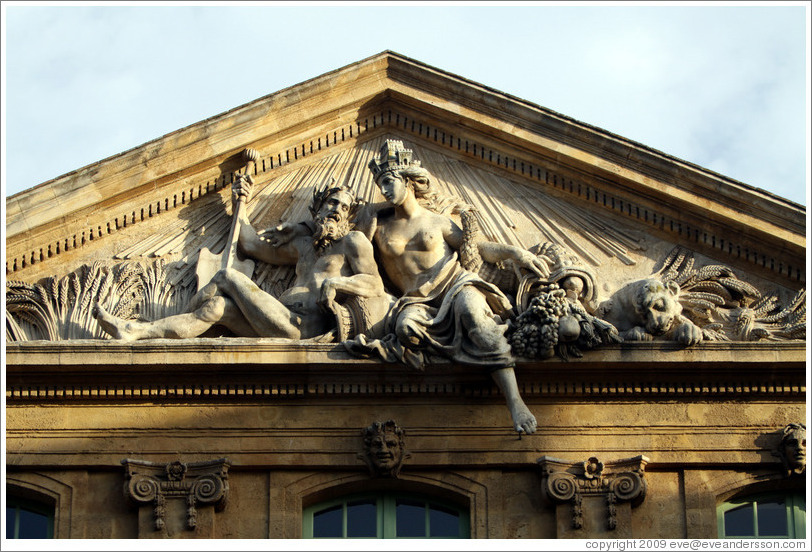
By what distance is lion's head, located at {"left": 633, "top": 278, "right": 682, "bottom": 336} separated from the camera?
1780 cm

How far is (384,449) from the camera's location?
17.3 meters

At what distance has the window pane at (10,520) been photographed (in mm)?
17547

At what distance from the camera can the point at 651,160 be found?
18.7 meters

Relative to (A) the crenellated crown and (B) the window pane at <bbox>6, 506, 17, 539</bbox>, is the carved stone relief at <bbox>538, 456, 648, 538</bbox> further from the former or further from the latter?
(B) the window pane at <bbox>6, 506, 17, 539</bbox>

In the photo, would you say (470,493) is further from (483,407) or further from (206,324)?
(206,324)

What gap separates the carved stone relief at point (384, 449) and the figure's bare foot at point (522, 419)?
39.9 inches

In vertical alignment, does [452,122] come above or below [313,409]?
above

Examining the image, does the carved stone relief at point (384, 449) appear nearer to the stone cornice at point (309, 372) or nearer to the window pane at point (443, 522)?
the stone cornice at point (309, 372)

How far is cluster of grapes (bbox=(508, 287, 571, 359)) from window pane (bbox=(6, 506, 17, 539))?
428 centimetres

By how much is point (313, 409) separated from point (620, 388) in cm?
252

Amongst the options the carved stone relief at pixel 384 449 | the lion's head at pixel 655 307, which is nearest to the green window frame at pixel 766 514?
the lion's head at pixel 655 307

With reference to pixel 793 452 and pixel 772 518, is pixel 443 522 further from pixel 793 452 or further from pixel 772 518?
pixel 793 452

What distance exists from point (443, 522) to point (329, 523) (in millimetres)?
927

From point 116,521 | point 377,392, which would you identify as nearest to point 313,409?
point 377,392
